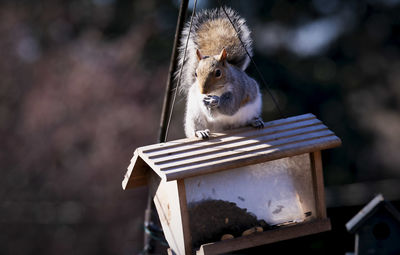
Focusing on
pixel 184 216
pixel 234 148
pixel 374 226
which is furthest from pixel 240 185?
pixel 374 226

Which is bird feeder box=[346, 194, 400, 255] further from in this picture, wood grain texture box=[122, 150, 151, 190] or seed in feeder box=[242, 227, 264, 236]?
wood grain texture box=[122, 150, 151, 190]

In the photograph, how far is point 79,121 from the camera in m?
6.35

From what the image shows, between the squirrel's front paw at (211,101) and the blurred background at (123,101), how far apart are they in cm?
352

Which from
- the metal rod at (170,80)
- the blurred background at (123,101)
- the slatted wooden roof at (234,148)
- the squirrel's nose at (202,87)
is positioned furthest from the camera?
the blurred background at (123,101)

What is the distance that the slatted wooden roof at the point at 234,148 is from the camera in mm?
2156

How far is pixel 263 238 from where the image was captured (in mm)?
2264

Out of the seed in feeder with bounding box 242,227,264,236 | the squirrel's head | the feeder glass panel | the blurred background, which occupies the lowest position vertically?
the seed in feeder with bounding box 242,227,264,236

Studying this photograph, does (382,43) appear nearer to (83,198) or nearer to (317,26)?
(317,26)

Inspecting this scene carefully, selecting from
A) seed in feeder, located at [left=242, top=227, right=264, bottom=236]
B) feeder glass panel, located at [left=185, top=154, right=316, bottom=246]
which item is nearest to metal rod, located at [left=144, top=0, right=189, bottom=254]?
feeder glass panel, located at [left=185, top=154, right=316, bottom=246]

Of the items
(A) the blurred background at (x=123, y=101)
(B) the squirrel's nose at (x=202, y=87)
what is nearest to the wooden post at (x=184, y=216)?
(B) the squirrel's nose at (x=202, y=87)

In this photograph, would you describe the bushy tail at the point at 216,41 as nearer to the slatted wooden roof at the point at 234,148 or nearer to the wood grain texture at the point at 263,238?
the slatted wooden roof at the point at 234,148

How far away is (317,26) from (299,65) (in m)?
0.88

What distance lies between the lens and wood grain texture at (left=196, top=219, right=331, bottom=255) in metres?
2.18

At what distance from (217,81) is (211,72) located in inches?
3.1
